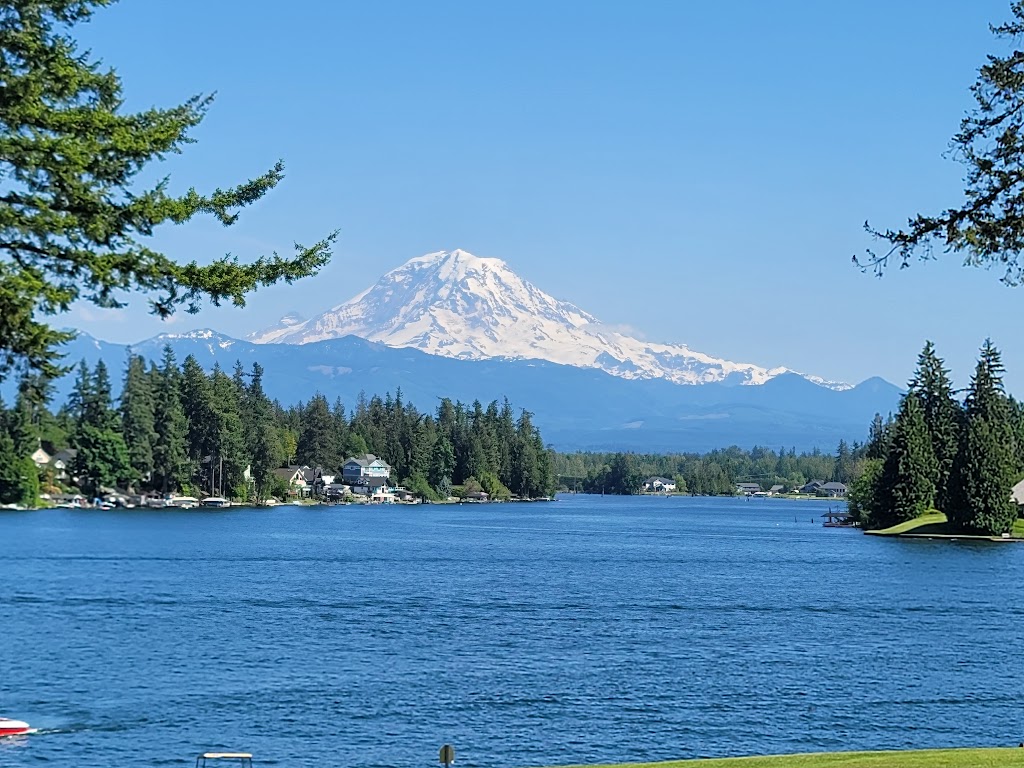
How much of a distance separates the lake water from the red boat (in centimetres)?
54

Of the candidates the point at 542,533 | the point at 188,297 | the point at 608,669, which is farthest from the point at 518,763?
the point at 542,533

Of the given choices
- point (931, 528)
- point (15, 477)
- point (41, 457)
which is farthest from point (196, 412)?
point (931, 528)

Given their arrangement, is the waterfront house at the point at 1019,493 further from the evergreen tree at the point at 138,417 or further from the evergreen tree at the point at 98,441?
the evergreen tree at the point at 98,441

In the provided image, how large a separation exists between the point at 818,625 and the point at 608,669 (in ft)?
56.0

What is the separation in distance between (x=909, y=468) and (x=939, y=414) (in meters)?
8.38

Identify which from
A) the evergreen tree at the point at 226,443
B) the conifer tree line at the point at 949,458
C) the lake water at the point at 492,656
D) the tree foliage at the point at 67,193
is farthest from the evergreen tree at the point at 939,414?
the tree foliage at the point at 67,193

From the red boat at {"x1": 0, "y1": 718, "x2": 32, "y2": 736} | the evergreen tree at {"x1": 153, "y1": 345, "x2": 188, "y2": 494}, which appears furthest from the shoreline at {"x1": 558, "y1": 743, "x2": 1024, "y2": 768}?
the evergreen tree at {"x1": 153, "y1": 345, "x2": 188, "y2": 494}

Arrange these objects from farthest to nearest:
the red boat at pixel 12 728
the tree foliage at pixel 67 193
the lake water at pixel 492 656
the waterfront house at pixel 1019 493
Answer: the waterfront house at pixel 1019 493, the red boat at pixel 12 728, the lake water at pixel 492 656, the tree foliage at pixel 67 193

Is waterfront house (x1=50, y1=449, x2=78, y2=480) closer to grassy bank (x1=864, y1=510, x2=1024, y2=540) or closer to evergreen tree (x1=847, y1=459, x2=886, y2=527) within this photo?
evergreen tree (x1=847, y1=459, x2=886, y2=527)

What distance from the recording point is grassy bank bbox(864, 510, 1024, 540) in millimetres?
118806

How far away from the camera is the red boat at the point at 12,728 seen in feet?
110

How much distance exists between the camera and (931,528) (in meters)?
120

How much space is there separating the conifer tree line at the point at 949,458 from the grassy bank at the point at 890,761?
96.8m

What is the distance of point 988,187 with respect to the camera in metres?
16.4
